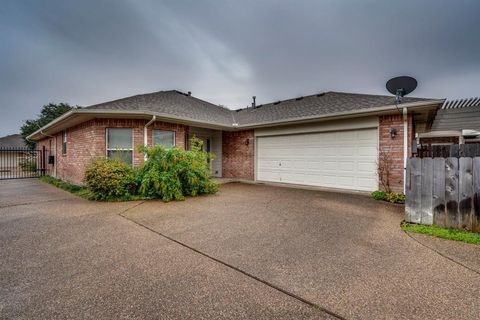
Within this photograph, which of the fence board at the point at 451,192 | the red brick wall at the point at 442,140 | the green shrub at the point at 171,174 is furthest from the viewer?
the red brick wall at the point at 442,140

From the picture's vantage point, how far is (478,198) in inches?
146

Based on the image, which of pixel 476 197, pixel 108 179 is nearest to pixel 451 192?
pixel 476 197

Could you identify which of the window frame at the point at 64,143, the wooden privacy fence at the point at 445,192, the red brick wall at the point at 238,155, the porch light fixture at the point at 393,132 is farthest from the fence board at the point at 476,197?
the window frame at the point at 64,143

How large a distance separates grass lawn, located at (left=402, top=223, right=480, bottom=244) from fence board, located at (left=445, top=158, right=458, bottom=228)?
0.63 feet

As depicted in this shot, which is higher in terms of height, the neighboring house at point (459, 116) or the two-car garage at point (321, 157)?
the neighboring house at point (459, 116)

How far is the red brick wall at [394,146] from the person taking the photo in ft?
22.8

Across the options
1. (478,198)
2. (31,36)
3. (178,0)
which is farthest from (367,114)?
(31,36)

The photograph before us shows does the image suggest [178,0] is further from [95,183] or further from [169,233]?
[169,233]

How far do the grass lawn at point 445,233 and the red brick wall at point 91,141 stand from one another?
26.1ft

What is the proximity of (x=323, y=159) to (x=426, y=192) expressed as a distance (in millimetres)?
4509

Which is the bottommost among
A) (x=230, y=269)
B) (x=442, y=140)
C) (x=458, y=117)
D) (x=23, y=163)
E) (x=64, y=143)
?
(x=230, y=269)

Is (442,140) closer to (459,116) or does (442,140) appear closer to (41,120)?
(459,116)

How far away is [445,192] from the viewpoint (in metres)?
3.98

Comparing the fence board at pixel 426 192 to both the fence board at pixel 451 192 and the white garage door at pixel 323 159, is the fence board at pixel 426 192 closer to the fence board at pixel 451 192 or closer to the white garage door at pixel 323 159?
the fence board at pixel 451 192
